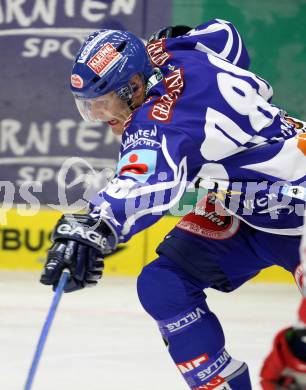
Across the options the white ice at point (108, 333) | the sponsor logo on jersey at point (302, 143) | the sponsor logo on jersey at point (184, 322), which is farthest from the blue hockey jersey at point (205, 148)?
the white ice at point (108, 333)

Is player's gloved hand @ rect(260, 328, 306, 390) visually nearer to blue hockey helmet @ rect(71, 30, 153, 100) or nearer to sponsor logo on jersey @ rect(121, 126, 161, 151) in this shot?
sponsor logo on jersey @ rect(121, 126, 161, 151)

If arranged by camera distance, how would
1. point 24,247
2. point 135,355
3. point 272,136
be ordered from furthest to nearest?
1. point 24,247
2. point 135,355
3. point 272,136

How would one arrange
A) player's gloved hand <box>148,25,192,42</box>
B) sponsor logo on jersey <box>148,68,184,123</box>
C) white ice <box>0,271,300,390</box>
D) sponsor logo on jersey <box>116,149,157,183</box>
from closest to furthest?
sponsor logo on jersey <box>116,149,157,183</box> < sponsor logo on jersey <box>148,68,184,123</box> < player's gloved hand <box>148,25,192,42</box> < white ice <box>0,271,300,390</box>

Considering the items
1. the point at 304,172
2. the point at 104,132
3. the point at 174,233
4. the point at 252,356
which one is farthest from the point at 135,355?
the point at 104,132

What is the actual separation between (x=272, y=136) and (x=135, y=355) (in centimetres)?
147

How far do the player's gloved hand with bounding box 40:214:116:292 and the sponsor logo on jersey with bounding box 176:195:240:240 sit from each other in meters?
0.67

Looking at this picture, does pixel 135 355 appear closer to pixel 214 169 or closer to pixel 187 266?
pixel 187 266

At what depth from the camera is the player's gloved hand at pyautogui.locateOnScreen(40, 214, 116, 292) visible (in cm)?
285

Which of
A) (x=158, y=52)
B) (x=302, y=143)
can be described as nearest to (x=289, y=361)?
(x=302, y=143)

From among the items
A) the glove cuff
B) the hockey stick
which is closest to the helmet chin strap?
the glove cuff

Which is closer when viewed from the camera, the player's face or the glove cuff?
the glove cuff

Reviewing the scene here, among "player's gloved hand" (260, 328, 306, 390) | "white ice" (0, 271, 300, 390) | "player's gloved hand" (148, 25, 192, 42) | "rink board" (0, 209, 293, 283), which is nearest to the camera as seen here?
"player's gloved hand" (260, 328, 306, 390)

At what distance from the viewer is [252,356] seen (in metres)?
4.56

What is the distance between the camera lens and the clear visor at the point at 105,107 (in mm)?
3248
